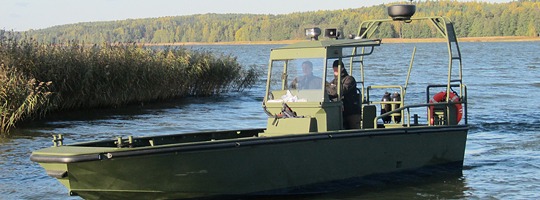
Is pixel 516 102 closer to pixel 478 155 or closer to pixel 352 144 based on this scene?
pixel 478 155

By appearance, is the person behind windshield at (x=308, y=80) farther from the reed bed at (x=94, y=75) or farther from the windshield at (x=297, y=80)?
the reed bed at (x=94, y=75)

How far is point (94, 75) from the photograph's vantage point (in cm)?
2231

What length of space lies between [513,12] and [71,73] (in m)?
141

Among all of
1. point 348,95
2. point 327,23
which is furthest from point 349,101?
point 327,23

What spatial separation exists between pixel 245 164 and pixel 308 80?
76.3 inches

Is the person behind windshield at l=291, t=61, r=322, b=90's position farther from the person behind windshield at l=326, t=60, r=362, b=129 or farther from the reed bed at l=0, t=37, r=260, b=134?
the reed bed at l=0, t=37, r=260, b=134

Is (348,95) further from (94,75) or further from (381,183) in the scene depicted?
(94,75)

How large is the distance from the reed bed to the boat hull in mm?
8619

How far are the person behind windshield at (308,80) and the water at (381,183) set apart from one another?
60.5 inches

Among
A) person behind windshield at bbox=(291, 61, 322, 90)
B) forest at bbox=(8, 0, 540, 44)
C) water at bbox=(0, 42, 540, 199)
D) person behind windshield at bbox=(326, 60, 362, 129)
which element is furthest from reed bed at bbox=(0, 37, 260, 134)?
forest at bbox=(8, 0, 540, 44)

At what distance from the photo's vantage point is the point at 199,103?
26.5 meters

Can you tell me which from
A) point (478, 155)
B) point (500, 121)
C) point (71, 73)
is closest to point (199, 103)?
point (71, 73)

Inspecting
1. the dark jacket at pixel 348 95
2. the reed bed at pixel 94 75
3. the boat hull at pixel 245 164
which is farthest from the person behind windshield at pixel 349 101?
the reed bed at pixel 94 75

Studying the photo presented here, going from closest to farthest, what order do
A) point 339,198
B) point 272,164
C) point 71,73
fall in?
point 272,164, point 339,198, point 71,73
